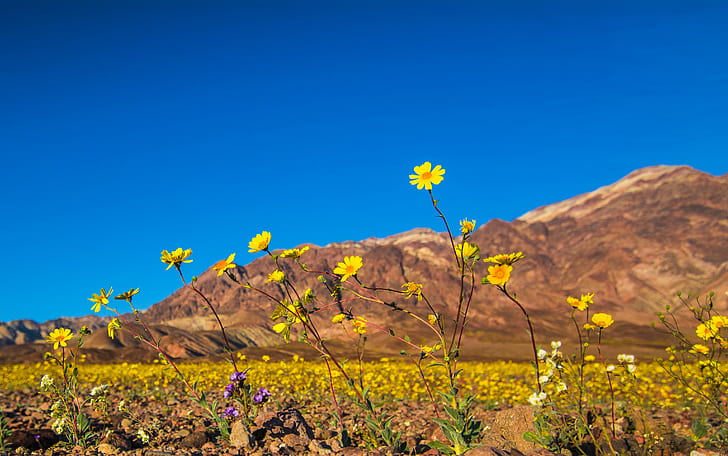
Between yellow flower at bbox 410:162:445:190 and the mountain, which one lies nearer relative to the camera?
yellow flower at bbox 410:162:445:190

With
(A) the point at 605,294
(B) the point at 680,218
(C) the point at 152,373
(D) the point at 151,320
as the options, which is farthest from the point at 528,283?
(C) the point at 152,373

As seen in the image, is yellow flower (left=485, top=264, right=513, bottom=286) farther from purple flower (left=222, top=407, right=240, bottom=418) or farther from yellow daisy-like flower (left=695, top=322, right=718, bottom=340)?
purple flower (left=222, top=407, right=240, bottom=418)

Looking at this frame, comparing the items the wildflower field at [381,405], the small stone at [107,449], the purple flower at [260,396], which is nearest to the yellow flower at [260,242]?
the wildflower field at [381,405]

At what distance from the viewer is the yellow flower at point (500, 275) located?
3.09m

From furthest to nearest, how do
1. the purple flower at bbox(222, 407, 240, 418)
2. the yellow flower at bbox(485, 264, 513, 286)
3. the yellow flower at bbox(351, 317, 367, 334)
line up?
the purple flower at bbox(222, 407, 240, 418), the yellow flower at bbox(351, 317, 367, 334), the yellow flower at bbox(485, 264, 513, 286)

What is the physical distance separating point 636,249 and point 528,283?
33.5 metres

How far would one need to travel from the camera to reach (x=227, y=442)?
480 centimetres

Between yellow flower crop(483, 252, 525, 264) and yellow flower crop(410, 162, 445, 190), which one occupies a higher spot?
yellow flower crop(410, 162, 445, 190)

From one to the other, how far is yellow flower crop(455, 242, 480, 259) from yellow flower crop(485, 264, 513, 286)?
170mm

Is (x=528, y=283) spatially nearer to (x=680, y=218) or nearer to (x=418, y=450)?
(x=680, y=218)

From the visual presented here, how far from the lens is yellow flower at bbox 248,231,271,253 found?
3.76 m

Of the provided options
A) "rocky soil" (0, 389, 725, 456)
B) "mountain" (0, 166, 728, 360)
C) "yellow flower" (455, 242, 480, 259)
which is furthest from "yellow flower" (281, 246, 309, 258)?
"mountain" (0, 166, 728, 360)

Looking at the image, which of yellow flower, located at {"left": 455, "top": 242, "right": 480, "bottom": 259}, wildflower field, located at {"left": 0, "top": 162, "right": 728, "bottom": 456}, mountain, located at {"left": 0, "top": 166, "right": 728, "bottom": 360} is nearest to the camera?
yellow flower, located at {"left": 455, "top": 242, "right": 480, "bottom": 259}

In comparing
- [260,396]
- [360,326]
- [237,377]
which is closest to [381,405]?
[360,326]
